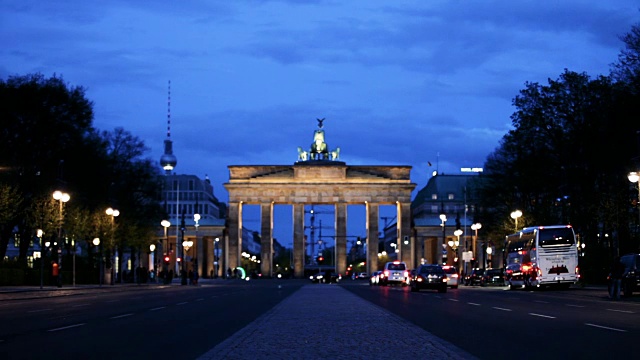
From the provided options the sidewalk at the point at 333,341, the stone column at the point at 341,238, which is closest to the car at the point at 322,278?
the stone column at the point at 341,238

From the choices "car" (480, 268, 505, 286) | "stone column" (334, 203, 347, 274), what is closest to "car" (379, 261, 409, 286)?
"car" (480, 268, 505, 286)

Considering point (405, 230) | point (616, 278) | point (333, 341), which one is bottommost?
point (333, 341)

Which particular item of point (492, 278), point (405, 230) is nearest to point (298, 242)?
point (405, 230)

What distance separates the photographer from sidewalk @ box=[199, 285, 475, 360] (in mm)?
15734

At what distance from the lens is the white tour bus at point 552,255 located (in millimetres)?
59844

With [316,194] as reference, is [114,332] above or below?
below

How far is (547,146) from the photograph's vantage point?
82250mm

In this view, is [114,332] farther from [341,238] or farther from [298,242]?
[298,242]

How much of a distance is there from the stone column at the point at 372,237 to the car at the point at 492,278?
2413 inches

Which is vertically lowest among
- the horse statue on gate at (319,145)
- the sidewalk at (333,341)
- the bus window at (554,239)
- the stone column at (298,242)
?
the sidewalk at (333,341)

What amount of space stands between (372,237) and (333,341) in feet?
451

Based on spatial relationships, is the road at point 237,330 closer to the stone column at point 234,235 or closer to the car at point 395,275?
the car at point 395,275

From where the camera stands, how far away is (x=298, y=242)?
15488cm

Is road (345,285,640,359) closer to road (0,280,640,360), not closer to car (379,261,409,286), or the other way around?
road (0,280,640,360)
